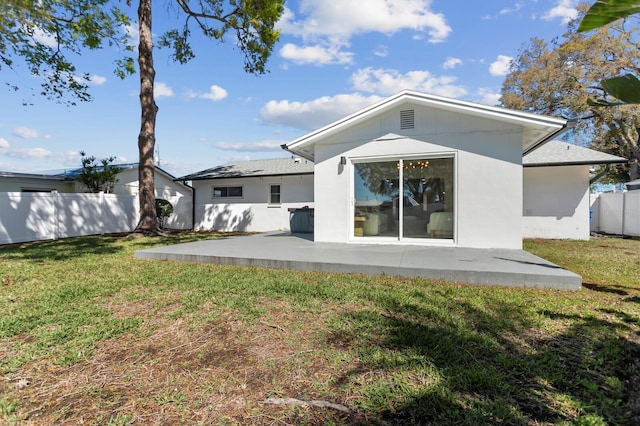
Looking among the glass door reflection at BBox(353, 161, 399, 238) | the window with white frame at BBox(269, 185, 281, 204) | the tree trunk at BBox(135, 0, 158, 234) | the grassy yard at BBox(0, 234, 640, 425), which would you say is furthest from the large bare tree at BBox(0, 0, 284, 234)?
the grassy yard at BBox(0, 234, 640, 425)

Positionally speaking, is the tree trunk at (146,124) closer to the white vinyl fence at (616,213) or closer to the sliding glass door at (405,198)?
the sliding glass door at (405,198)

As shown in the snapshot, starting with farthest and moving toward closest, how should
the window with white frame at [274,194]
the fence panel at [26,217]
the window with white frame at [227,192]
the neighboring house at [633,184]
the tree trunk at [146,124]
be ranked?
→ the window with white frame at [227,192] < the window with white frame at [274,194] < the neighboring house at [633,184] < the tree trunk at [146,124] < the fence panel at [26,217]

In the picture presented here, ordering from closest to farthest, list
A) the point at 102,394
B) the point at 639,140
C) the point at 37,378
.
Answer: the point at 102,394 < the point at 37,378 < the point at 639,140

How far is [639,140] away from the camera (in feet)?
64.1

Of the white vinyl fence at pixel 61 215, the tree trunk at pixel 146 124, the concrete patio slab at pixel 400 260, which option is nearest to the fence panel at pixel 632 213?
the concrete patio slab at pixel 400 260

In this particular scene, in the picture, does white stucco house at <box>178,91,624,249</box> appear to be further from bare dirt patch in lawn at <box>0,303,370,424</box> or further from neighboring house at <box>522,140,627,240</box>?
bare dirt patch in lawn at <box>0,303,370,424</box>

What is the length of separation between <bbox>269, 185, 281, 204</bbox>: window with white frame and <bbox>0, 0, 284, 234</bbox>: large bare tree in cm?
526

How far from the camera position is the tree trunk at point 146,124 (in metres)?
12.1

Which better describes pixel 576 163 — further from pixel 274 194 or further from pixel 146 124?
pixel 146 124

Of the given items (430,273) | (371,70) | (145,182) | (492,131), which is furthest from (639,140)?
(145,182)

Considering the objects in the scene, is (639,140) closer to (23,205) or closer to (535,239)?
(535,239)

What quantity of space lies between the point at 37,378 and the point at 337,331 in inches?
98.3

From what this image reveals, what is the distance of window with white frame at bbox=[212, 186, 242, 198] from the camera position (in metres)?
16.7

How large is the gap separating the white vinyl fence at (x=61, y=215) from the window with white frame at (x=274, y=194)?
6604mm
